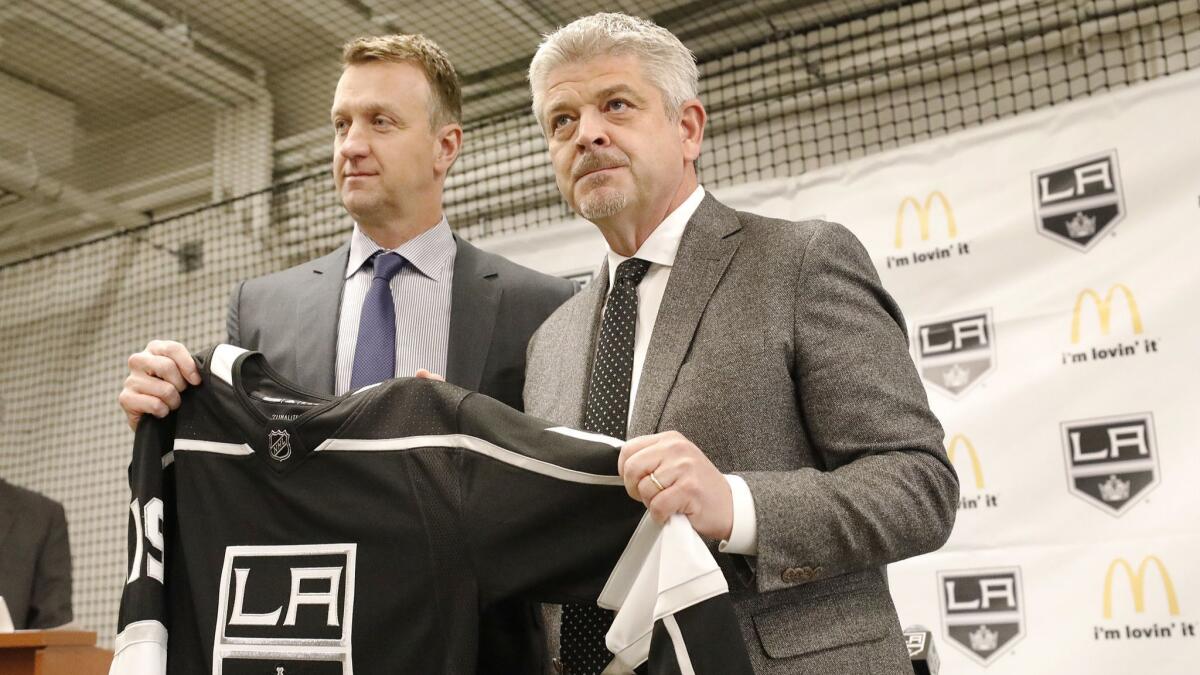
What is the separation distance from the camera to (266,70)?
4934 mm

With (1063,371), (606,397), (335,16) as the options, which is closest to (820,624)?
(606,397)

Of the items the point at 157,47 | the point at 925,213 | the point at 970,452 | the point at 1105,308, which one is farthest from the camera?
the point at 157,47

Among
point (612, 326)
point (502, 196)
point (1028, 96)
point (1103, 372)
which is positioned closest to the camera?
point (612, 326)

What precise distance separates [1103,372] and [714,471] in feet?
6.45

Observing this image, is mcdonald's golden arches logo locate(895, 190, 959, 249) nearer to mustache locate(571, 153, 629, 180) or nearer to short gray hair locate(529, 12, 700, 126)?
short gray hair locate(529, 12, 700, 126)

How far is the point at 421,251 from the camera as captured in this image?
1.99 m

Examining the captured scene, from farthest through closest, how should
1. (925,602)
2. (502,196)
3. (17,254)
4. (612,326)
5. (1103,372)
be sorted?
(17,254)
(502,196)
(925,602)
(1103,372)
(612,326)

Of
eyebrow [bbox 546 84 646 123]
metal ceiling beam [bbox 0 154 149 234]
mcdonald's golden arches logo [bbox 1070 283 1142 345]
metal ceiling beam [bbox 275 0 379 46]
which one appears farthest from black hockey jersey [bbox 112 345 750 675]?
metal ceiling beam [bbox 0 154 149 234]

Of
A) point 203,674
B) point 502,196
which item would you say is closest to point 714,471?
point 203,674

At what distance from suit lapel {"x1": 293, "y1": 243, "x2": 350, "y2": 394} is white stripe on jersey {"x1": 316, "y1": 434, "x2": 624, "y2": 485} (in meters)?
0.45

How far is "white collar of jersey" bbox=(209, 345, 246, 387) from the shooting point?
4.72 ft

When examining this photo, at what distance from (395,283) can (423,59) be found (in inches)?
17.1

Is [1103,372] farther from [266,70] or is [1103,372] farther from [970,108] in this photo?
[266,70]

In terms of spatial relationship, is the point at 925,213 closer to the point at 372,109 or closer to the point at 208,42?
the point at 372,109
